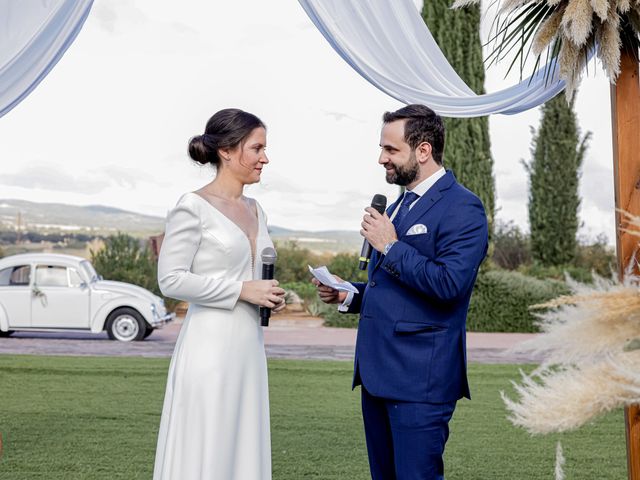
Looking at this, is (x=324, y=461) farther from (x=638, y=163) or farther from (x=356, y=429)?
(x=638, y=163)

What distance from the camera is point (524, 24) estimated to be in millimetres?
3434

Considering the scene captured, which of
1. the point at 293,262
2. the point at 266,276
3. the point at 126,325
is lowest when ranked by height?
the point at 126,325

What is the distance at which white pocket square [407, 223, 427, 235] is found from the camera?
3090mm

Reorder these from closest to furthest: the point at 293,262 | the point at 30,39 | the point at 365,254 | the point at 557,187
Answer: the point at 365,254
the point at 30,39
the point at 293,262
the point at 557,187

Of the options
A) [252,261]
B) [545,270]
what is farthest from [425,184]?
[545,270]

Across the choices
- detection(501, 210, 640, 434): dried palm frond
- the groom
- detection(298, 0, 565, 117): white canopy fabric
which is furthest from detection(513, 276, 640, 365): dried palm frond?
detection(298, 0, 565, 117): white canopy fabric

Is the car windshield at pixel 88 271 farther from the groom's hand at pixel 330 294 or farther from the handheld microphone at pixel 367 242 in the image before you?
the handheld microphone at pixel 367 242

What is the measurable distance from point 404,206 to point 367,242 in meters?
0.20

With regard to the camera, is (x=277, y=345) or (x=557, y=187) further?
(x=557, y=187)

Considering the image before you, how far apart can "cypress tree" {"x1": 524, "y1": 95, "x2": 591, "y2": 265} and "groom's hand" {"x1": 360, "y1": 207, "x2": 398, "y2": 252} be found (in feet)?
64.0

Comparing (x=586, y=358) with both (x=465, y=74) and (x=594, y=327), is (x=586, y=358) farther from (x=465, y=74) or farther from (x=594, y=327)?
(x=465, y=74)

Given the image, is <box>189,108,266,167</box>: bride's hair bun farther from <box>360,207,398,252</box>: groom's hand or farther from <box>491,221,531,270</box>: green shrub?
<box>491,221,531,270</box>: green shrub

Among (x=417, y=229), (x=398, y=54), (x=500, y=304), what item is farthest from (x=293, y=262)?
(x=417, y=229)

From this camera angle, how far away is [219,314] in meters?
3.15
